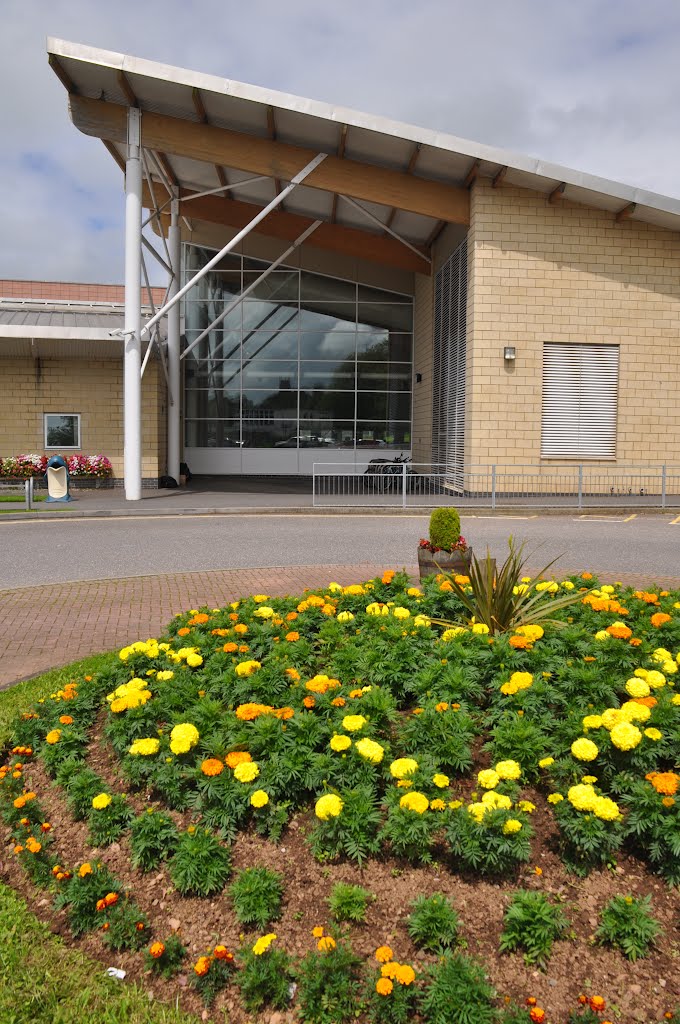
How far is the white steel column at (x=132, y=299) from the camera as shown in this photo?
66.2 ft

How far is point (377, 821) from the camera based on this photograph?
323cm

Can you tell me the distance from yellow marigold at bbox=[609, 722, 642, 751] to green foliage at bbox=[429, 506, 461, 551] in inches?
193

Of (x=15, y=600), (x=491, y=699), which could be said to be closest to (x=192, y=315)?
(x=15, y=600)

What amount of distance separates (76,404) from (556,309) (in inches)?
568

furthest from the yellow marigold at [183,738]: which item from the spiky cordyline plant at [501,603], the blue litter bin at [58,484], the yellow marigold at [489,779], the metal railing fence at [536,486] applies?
the blue litter bin at [58,484]

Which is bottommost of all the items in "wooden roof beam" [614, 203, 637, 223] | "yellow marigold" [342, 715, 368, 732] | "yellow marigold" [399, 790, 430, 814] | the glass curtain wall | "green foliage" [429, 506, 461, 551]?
"yellow marigold" [399, 790, 430, 814]

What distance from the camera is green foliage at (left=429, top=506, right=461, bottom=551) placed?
8.23 m

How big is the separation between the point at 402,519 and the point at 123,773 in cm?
1388

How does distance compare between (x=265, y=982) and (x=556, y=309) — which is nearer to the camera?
(x=265, y=982)

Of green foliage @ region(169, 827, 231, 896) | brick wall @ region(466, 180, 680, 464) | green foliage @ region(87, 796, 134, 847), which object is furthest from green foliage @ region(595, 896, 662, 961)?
brick wall @ region(466, 180, 680, 464)

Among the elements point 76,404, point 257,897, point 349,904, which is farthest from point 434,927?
point 76,404

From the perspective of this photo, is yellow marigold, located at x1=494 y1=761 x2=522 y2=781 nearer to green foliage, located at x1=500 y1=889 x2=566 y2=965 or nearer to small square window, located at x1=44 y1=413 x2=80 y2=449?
green foliage, located at x1=500 y1=889 x2=566 y2=965

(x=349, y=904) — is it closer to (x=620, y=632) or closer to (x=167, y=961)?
(x=167, y=961)

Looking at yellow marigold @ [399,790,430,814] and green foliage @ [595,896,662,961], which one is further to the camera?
yellow marigold @ [399,790,430,814]
